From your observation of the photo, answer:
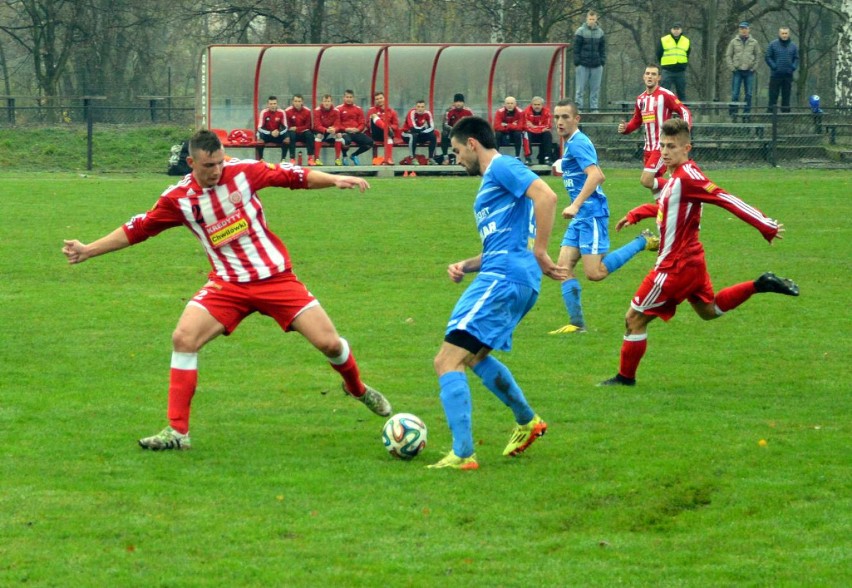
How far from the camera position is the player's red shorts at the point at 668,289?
820cm

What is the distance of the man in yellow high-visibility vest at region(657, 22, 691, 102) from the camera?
2570cm

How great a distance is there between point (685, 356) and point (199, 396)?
367 cm

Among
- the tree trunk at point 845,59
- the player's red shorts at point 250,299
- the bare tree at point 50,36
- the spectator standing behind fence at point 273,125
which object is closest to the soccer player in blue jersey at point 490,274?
the player's red shorts at point 250,299

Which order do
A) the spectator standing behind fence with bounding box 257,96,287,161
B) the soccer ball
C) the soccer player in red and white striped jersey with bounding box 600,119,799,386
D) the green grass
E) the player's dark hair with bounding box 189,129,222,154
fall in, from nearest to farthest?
1. the soccer ball
2. the player's dark hair with bounding box 189,129,222,154
3. the soccer player in red and white striped jersey with bounding box 600,119,799,386
4. the spectator standing behind fence with bounding box 257,96,287,161
5. the green grass

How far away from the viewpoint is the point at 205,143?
6.76m

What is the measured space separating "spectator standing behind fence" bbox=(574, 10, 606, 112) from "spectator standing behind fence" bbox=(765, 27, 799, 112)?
11.8 ft

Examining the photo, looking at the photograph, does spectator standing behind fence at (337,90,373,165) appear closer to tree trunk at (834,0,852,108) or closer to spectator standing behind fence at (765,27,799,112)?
spectator standing behind fence at (765,27,799,112)

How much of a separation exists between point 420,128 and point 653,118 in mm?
11749

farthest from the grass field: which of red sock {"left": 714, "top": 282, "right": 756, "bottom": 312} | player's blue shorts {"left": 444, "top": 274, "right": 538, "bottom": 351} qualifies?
player's blue shorts {"left": 444, "top": 274, "right": 538, "bottom": 351}

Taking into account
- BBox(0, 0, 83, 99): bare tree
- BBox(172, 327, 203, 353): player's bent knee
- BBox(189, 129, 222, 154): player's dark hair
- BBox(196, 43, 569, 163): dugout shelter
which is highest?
BBox(0, 0, 83, 99): bare tree

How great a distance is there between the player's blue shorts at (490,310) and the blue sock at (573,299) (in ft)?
12.9

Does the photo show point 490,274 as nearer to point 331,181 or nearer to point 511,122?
point 331,181

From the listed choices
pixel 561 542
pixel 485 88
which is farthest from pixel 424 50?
pixel 561 542

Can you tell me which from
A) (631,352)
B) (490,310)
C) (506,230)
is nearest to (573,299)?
(631,352)
